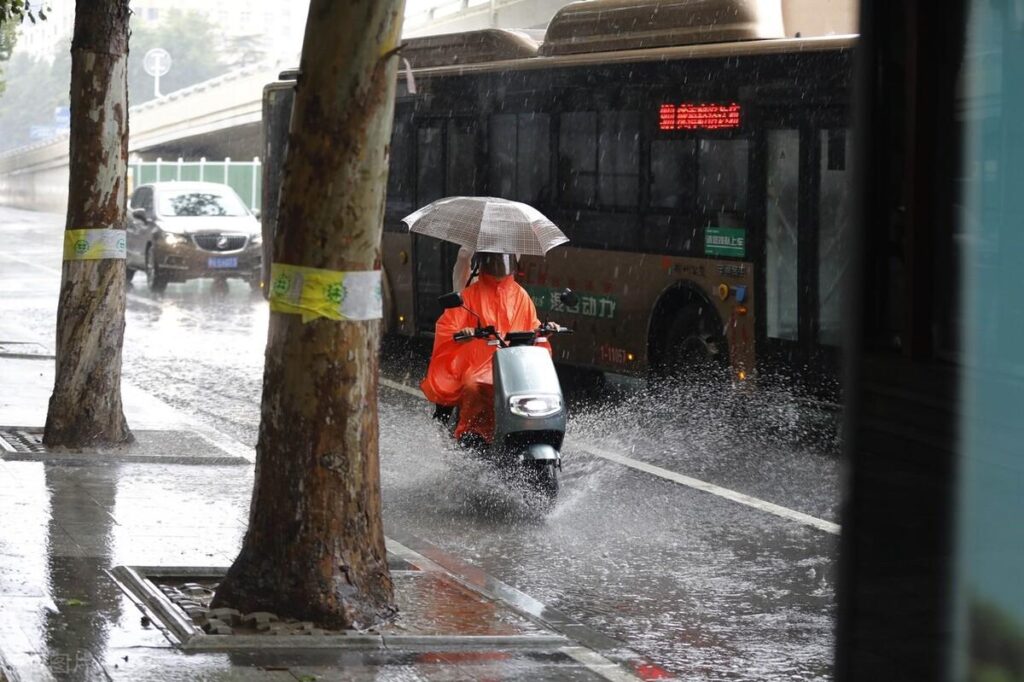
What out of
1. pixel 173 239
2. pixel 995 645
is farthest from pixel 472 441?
pixel 173 239

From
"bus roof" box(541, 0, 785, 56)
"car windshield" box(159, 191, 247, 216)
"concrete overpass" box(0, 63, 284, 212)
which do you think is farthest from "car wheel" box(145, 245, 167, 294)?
"concrete overpass" box(0, 63, 284, 212)

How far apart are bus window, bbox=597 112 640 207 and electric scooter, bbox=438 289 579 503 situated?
161 inches

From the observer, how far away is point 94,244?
10.6 meters

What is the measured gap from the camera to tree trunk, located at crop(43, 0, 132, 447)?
10.4 metres

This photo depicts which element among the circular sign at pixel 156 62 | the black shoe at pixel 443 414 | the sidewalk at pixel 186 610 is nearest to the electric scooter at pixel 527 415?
the black shoe at pixel 443 414

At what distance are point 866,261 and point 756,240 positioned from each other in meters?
9.63

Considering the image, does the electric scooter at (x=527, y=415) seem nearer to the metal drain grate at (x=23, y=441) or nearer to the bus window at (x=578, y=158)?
the metal drain grate at (x=23, y=441)

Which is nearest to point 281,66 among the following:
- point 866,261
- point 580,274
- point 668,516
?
point 580,274

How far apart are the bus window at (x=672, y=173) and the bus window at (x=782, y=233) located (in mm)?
897

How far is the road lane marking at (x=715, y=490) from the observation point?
921 cm

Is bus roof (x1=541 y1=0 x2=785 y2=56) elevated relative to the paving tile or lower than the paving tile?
elevated

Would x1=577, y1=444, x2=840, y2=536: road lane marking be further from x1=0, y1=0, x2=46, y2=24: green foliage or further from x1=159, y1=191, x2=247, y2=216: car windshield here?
x1=159, y1=191, x2=247, y2=216: car windshield

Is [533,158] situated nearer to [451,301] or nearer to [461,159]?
[461,159]

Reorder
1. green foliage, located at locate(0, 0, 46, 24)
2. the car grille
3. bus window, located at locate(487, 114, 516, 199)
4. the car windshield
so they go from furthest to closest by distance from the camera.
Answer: the car windshield → the car grille → bus window, located at locate(487, 114, 516, 199) → green foliage, located at locate(0, 0, 46, 24)
